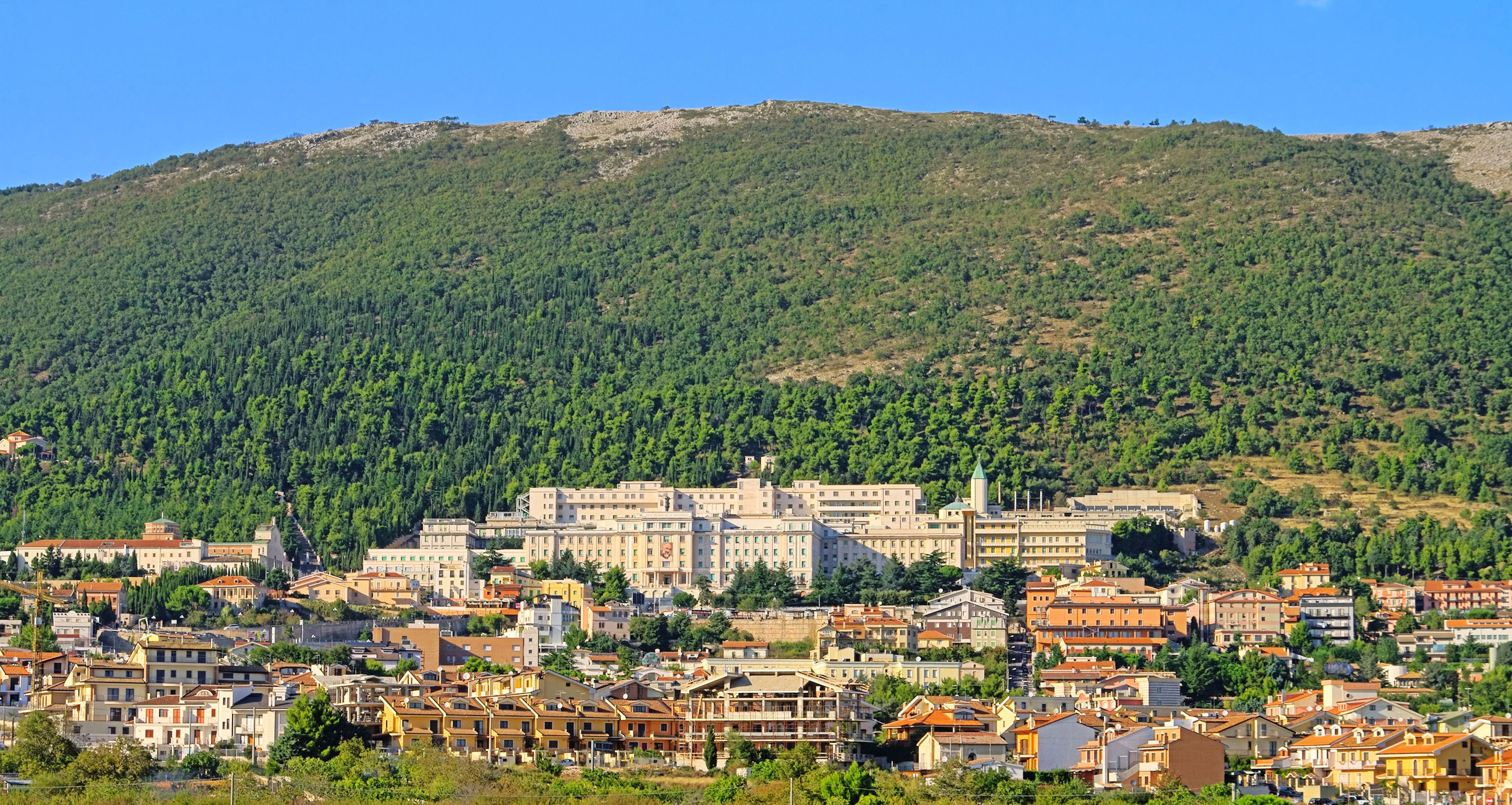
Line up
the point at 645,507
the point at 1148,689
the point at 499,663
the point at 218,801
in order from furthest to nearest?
1. the point at 645,507
2. the point at 499,663
3. the point at 1148,689
4. the point at 218,801

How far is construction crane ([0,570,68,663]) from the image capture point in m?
116

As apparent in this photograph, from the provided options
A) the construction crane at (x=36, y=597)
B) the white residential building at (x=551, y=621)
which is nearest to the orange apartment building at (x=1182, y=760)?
the white residential building at (x=551, y=621)

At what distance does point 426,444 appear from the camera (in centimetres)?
15988

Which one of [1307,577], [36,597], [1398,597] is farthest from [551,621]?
[1398,597]

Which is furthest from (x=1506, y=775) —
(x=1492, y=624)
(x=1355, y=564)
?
(x=1355, y=564)

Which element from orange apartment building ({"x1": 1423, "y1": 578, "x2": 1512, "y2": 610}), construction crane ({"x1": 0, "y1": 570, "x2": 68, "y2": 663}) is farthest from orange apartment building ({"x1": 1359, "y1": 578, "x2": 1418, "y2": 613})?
construction crane ({"x1": 0, "y1": 570, "x2": 68, "y2": 663})

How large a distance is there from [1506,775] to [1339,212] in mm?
122779

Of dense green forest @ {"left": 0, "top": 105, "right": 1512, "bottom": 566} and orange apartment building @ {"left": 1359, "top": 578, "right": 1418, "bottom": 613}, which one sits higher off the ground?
dense green forest @ {"left": 0, "top": 105, "right": 1512, "bottom": 566}

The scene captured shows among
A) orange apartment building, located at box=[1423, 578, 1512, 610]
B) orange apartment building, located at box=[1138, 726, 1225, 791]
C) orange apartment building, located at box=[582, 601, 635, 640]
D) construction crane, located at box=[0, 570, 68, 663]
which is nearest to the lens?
orange apartment building, located at box=[1138, 726, 1225, 791]

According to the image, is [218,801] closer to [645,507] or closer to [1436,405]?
[645,507]

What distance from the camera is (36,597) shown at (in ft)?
395

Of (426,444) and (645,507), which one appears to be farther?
(426,444)

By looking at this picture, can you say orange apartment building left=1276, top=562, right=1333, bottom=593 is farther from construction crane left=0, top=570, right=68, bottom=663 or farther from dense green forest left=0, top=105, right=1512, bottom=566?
construction crane left=0, top=570, right=68, bottom=663

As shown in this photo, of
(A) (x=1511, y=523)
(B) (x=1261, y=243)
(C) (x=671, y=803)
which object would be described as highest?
(B) (x=1261, y=243)
